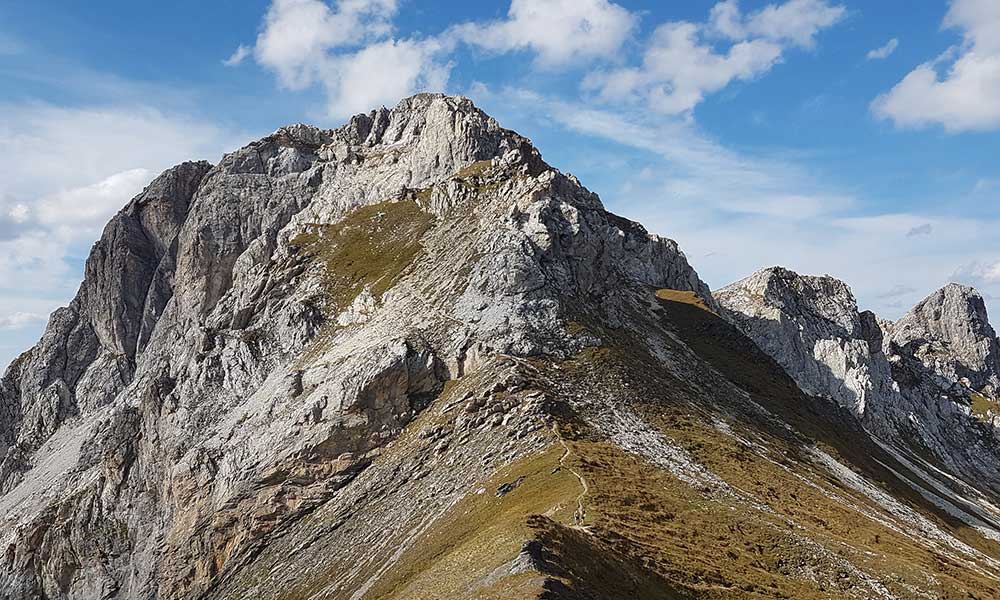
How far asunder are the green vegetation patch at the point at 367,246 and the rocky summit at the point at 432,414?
518 mm

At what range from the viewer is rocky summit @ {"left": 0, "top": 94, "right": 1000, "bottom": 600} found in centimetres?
5591

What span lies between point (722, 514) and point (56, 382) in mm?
133261

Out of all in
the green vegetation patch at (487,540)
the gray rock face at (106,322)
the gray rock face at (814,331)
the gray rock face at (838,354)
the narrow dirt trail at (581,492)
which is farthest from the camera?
the gray rock face at (838,354)

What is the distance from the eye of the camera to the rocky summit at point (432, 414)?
55.9 m

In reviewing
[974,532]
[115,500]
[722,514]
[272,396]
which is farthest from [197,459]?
[974,532]

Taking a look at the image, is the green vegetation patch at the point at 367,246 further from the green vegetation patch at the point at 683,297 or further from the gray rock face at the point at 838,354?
the gray rock face at the point at 838,354

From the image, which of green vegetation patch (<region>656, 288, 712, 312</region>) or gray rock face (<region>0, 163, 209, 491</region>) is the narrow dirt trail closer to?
green vegetation patch (<region>656, 288, 712, 312</region>)

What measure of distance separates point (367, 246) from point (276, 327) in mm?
18989

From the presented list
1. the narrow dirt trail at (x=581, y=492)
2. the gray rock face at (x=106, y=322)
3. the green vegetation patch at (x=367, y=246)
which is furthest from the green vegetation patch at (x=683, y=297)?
the gray rock face at (x=106, y=322)

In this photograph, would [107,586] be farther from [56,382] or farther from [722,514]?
[722,514]

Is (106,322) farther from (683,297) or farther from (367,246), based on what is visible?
(683,297)

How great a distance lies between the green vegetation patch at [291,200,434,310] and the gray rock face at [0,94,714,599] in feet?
1.44

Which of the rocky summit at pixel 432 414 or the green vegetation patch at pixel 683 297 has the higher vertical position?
the green vegetation patch at pixel 683 297

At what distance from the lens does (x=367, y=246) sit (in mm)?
122500
